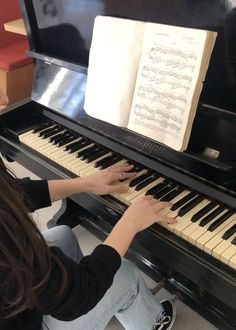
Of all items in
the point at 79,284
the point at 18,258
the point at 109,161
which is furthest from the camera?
the point at 109,161

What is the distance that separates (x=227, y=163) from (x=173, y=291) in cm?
70

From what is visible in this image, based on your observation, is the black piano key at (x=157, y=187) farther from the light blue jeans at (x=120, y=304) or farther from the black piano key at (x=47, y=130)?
the black piano key at (x=47, y=130)

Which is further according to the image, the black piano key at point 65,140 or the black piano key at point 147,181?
the black piano key at point 65,140

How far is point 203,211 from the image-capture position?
1.05 metres

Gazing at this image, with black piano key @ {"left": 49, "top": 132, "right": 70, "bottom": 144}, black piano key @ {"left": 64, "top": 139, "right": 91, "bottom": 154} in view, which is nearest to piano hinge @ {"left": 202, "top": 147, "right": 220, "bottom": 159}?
black piano key @ {"left": 64, "top": 139, "right": 91, "bottom": 154}

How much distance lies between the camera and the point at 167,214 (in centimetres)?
106

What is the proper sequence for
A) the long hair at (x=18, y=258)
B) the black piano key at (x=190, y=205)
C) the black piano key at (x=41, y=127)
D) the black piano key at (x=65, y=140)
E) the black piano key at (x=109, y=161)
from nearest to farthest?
the long hair at (x=18, y=258) < the black piano key at (x=190, y=205) < the black piano key at (x=109, y=161) < the black piano key at (x=65, y=140) < the black piano key at (x=41, y=127)

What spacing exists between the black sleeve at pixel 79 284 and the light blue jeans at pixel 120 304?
0.48ft

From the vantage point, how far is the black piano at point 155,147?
0.97 meters

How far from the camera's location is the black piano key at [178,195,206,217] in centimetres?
105

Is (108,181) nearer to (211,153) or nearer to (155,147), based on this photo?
(155,147)

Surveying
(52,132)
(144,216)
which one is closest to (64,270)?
(144,216)

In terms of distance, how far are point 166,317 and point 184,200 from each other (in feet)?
1.71

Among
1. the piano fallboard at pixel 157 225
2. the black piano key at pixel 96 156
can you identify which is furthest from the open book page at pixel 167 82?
the black piano key at pixel 96 156
